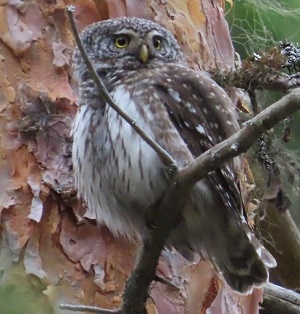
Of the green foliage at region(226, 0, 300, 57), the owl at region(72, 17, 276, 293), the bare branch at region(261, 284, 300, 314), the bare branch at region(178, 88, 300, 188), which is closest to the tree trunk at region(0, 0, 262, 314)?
the owl at region(72, 17, 276, 293)

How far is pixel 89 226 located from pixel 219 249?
1.22 feet

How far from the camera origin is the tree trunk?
1835 mm

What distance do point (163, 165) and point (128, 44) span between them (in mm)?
574

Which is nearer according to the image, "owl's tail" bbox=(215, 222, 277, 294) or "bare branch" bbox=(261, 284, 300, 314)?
"owl's tail" bbox=(215, 222, 277, 294)

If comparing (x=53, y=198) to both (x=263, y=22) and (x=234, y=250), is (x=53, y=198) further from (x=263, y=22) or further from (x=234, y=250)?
(x=263, y=22)

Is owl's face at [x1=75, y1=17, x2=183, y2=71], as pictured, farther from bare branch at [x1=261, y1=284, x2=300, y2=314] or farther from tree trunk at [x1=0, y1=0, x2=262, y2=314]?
bare branch at [x1=261, y1=284, x2=300, y2=314]

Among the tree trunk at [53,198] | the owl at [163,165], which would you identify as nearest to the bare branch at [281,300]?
the tree trunk at [53,198]

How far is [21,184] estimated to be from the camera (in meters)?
1.89

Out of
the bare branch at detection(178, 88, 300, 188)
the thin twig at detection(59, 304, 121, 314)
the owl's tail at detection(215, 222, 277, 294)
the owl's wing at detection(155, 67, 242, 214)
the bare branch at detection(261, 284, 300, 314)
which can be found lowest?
the bare branch at detection(261, 284, 300, 314)

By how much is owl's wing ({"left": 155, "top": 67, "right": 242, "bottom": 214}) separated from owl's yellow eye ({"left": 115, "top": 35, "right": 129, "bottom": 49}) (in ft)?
0.83

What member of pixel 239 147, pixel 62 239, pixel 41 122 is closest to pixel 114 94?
pixel 41 122

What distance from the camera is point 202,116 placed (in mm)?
1744

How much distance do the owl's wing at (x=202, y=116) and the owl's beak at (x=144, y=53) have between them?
134mm

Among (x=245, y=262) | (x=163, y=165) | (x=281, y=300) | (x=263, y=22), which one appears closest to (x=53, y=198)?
(x=163, y=165)
